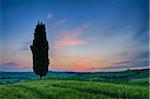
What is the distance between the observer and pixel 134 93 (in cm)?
1277

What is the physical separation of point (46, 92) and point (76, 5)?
1.96 m

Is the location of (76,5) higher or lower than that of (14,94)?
higher

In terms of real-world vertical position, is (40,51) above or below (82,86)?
above

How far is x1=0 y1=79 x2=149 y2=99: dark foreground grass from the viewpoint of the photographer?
42.0 feet

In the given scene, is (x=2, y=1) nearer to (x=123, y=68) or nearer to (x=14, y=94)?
(x=14, y=94)

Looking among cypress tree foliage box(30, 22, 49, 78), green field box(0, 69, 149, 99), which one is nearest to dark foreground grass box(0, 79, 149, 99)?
green field box(0, 69, 149, 99)

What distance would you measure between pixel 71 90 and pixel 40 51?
108 centimetres

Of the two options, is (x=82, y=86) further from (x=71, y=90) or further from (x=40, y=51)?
(x=40, y=51)

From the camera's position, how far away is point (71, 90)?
1299 centimetres

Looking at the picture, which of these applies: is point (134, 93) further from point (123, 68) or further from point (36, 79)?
point (36, 79)

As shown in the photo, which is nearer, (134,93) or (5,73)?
(134,93)

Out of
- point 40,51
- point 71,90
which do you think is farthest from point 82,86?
point 40,51

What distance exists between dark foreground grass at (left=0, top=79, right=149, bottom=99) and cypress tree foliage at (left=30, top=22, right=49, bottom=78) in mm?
271

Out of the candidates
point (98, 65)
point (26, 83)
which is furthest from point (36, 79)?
point (98, 65)
